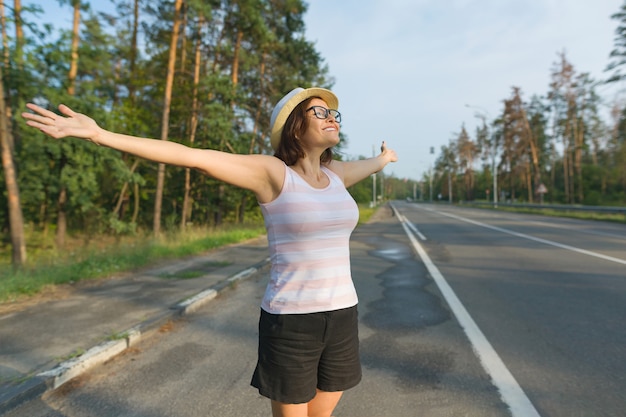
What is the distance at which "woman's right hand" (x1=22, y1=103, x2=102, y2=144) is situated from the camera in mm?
1686

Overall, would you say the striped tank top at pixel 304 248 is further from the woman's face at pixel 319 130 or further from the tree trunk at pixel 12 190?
the tree trunk at pixel 12 190

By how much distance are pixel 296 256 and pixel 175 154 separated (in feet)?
2.14

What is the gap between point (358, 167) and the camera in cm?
259

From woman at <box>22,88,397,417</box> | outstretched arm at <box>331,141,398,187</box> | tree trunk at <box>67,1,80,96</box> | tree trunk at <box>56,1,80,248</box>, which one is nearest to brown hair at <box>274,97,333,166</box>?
woman at <box>22,88,397,417</box>

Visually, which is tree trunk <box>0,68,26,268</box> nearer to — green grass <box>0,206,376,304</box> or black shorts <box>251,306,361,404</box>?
green grass <box>0,206,376,304</box>

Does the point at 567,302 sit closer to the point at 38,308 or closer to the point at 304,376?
the point at 304,376

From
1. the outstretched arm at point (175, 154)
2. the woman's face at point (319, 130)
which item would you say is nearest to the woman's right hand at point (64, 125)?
the outstretched arm at point (175, 154)

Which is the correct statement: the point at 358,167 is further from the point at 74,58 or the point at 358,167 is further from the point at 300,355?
the point at 74,58

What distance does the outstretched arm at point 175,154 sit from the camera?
5.61ft

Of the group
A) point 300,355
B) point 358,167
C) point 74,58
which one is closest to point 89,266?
point 358,167

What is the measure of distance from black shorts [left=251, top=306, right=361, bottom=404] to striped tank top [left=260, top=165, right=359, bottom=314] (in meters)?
0.05

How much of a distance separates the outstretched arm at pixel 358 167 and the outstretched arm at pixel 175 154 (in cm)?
54

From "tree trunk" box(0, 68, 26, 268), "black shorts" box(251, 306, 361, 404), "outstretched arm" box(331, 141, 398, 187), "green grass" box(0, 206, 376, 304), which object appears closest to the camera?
"black shorts" box(251, 306, 361, 404)

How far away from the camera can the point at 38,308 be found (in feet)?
19.8
